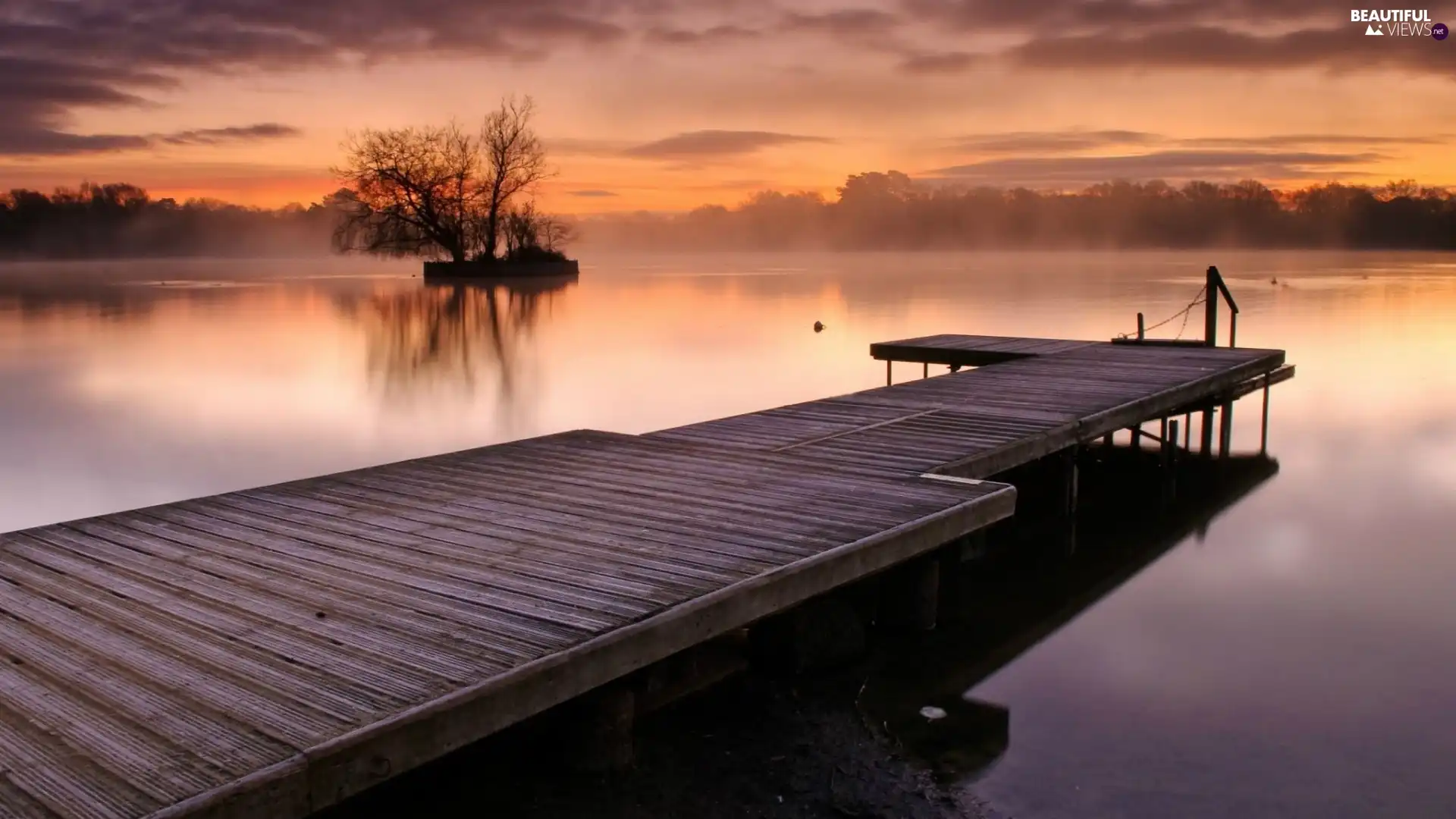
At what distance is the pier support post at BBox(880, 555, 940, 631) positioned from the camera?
675 cm

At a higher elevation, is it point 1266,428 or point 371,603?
point 371,603

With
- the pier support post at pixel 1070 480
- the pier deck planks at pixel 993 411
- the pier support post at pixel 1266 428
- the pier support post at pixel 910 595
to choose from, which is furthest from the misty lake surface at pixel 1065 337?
the pier deck planks at pixel 993 411

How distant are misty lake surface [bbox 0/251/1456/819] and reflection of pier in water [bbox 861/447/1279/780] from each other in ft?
0.48

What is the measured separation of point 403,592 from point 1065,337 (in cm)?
2224

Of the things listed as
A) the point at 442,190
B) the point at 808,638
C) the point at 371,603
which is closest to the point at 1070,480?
the point at 808,638

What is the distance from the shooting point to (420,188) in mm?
50219

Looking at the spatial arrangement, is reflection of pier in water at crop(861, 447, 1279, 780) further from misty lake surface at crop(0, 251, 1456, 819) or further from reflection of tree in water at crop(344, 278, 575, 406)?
reflection of tree in water at crop(344, 278, 575, 406)

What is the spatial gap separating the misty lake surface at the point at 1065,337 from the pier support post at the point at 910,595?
1.89ft

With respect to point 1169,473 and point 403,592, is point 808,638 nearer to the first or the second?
point 403,592

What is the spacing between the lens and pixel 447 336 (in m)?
26.4

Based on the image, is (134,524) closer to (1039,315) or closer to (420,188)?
(1039,315)

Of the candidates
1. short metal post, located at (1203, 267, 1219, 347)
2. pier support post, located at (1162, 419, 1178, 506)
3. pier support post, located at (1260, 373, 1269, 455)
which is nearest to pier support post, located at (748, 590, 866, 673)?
pier support post, located at (1162, 419, 1178, 506)

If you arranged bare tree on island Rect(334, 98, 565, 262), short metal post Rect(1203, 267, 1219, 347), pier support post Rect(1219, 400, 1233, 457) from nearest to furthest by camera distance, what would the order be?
1. pier support post Rect(1219, 400, 1233, 457)
2. short metal post Rect(1203, 267, 1219, 347)
3. bare tree on island Rect(334, 98, 565, 262)

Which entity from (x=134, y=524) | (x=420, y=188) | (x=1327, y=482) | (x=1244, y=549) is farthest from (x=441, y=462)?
(x=420, y=188)
